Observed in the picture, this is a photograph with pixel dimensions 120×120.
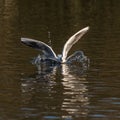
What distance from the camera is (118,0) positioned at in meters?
74.2

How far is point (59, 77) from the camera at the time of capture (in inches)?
976

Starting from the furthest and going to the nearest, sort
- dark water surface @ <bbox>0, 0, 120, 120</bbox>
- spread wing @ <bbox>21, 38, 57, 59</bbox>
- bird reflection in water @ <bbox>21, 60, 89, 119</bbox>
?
1. spread wing @ <bbox>21, 38, 57, 59</bbox>
2. bird reflection in water @ <bbox>21, 60, 89, 119</bbox>
3. dark water surface @ <bbox>0, 0, 120, 120</bbox>

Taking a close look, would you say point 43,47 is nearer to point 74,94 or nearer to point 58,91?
point 58,91

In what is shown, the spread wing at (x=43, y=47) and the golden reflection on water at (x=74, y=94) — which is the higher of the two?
the spread wing at (x=43, y=47)

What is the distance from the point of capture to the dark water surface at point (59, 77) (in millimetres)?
18688

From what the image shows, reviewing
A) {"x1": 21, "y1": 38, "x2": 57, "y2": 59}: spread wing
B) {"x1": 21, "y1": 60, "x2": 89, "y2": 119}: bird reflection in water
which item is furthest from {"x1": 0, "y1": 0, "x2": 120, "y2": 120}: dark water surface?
{"x1": 21, "y1": 38, "x2": 57, "y2": 59}: spread wing

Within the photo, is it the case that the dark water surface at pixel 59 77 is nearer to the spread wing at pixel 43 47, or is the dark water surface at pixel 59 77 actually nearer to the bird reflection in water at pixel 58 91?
the bird reflection in water at pixel 58 91

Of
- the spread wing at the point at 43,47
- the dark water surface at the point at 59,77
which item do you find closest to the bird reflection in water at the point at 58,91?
the dark water surface at the point at 59,77

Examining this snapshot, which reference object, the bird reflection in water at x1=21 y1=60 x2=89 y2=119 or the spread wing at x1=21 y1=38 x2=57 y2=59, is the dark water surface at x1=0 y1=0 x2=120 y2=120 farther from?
the spread wing at x1=21 y1=38 x2=57 y2=59

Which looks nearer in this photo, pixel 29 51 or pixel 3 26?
pixel 29 51

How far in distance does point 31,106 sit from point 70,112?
1.26 m

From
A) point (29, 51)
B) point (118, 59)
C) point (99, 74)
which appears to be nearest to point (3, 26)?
point (29, 51)

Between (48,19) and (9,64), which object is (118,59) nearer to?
(9,64)

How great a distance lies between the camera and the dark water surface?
1869 centimetres
